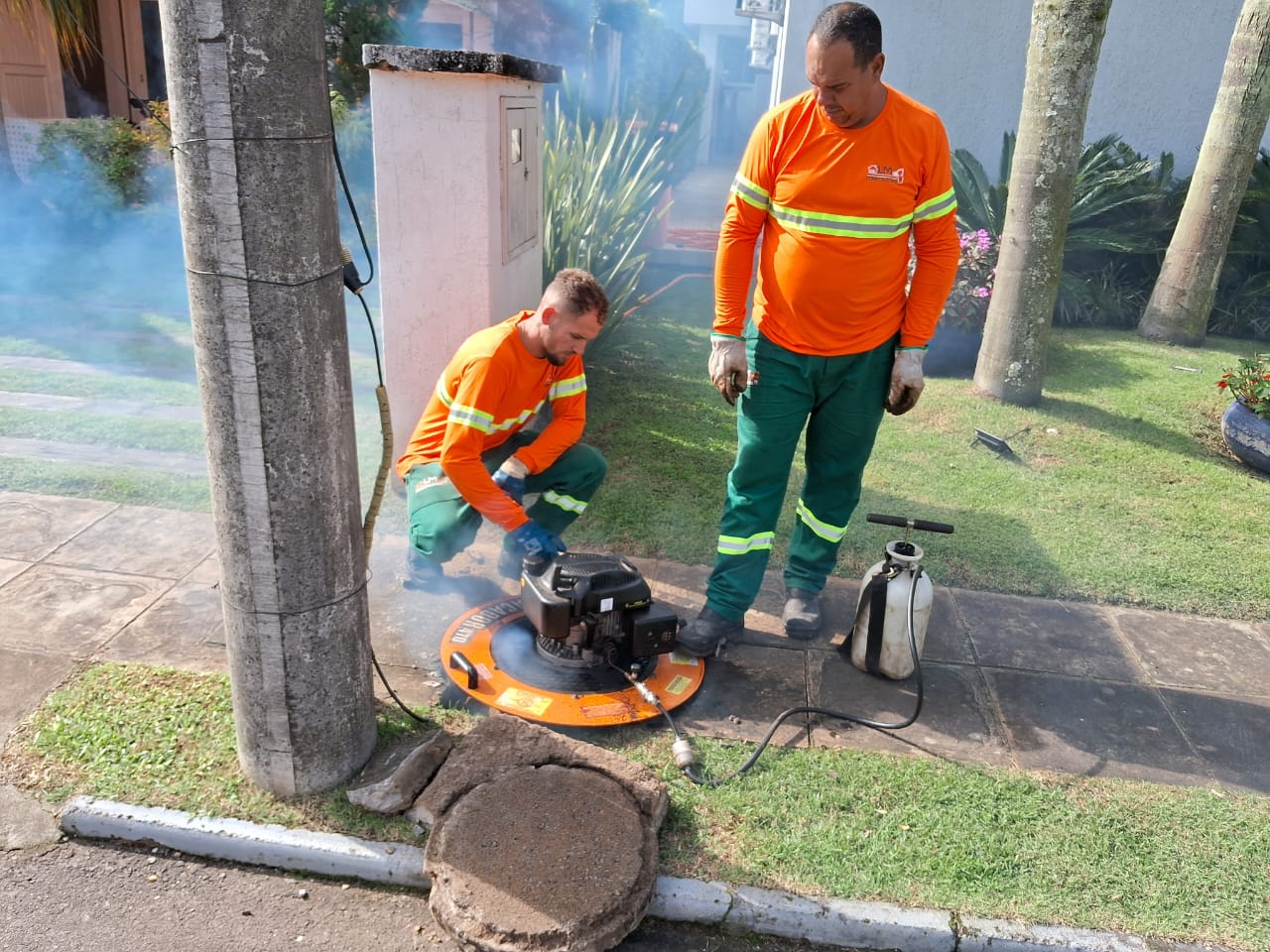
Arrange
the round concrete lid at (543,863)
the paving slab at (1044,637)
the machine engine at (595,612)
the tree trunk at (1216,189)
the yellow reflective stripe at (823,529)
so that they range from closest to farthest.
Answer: the round concrete lid at (543,863) → the machine engine at (595,612) → the paving slab at (1044,637) → the yellow reflective stripe at (823,529) → the tree trunk at (1216,189)

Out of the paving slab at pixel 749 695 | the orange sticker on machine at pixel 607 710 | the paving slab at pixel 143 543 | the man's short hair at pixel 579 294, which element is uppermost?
the man's short hair at pixel 579 294

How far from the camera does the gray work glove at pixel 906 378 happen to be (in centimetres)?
348

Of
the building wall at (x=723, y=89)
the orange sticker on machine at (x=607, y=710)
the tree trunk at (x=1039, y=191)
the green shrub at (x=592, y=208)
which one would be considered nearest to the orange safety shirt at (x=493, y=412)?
the orange sticker on machine at (x=607, y=710)

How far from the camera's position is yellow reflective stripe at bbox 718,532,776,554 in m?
3.65

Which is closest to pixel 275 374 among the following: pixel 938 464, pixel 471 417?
pixel 471 417

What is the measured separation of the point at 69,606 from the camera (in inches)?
144

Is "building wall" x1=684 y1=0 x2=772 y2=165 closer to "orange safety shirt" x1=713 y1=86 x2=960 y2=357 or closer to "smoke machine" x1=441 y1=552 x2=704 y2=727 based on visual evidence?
"orange safety shirt" x1=713 y1=86 x2=960 y2=357

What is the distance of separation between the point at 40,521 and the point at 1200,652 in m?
4.91

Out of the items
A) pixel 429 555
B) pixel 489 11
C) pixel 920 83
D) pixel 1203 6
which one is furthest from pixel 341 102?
pixel 1203 6

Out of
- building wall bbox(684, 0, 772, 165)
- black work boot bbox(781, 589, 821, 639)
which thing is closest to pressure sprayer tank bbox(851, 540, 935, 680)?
black work boot bbox(781, 589, 821, 639)

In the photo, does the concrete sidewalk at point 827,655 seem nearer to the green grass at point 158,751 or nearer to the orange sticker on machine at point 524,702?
the green grass at point 158,751

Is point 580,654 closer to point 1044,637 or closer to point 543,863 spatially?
point 543,863

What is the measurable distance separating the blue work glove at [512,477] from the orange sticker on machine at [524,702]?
879 mm

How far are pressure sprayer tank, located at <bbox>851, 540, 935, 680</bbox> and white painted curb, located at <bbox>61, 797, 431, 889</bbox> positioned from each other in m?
1.75
